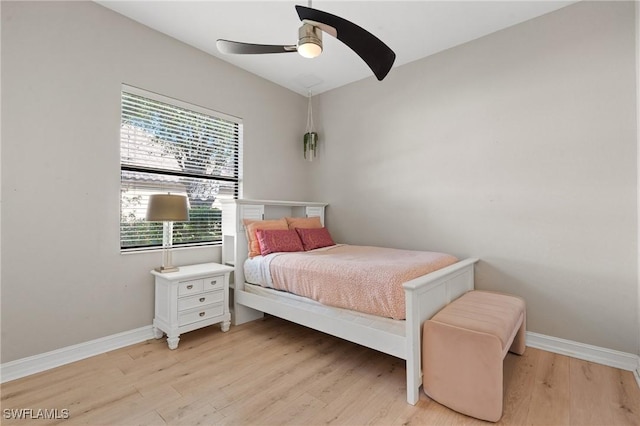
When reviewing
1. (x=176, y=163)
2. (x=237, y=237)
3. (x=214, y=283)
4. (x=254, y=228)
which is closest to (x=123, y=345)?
(x=214, y=283)

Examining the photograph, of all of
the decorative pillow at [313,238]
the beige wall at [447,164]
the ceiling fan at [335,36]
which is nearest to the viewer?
the ceiling fan at [335,36]

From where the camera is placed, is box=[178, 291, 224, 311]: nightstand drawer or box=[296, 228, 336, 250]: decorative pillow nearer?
box=[178, 291, 224, 311]: nightstand drawer

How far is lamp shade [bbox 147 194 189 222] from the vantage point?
243 cm

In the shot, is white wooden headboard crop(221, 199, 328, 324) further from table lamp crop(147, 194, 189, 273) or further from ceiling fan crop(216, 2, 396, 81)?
ceiling fan crop(216, 2, 396, 81)

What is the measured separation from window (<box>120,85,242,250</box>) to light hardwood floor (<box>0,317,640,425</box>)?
3.44 feet

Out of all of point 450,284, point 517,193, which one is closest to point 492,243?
point 517,193

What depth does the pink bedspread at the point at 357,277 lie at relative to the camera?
1.92 metres

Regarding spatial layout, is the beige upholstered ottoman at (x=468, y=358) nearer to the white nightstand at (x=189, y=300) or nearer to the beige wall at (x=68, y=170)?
the white nightstand at (x=189, y=300)

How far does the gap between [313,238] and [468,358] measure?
6.40ft

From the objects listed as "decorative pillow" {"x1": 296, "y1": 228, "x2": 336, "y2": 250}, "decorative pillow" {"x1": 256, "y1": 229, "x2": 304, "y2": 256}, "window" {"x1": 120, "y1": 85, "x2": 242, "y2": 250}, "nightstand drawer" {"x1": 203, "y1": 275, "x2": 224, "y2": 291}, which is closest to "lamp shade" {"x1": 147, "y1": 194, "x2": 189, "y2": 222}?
"window" {"x1": 120, "y1": 85, "x2": 242, "y2": 250}

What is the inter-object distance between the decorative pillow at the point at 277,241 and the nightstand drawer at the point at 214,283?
0.45 m

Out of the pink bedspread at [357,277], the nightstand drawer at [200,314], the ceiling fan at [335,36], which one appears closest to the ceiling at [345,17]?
the ceiling fan at [335,36]

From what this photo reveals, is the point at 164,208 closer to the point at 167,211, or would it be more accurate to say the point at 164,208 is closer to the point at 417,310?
the point at 167,211

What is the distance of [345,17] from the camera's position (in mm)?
2539
